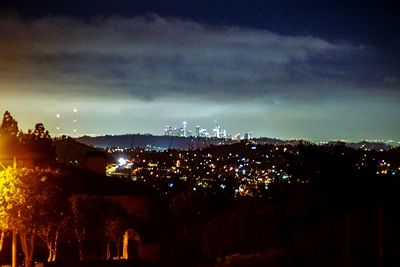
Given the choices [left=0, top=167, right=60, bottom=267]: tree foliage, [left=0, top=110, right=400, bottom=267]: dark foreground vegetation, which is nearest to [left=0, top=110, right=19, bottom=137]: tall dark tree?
[left=0, top=110, right=400, bottom=267]: dark foreground vegetation

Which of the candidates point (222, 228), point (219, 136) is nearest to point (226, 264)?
point (222, 228)

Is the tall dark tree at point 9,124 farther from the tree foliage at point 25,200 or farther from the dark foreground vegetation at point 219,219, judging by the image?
the tree foliage at point 25,200

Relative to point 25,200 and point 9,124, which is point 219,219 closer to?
point 25,200

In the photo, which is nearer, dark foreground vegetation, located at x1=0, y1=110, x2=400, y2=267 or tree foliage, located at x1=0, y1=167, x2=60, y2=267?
dark foreground vegetation, located at x1=0, y1=110, x2=400, y2=267

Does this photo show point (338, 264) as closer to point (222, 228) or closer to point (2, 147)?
point (222, 228)

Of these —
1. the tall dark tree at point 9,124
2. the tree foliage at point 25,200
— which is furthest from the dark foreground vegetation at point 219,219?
the tall dark tree at point 9,124

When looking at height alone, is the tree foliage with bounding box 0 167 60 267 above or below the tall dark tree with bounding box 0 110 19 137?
below

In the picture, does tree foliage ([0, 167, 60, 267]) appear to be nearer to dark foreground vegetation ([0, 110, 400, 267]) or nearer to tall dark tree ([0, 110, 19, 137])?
dark foreground vegetation ([0, 110, 400, 267])

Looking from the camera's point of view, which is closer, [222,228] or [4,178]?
[4,178]
